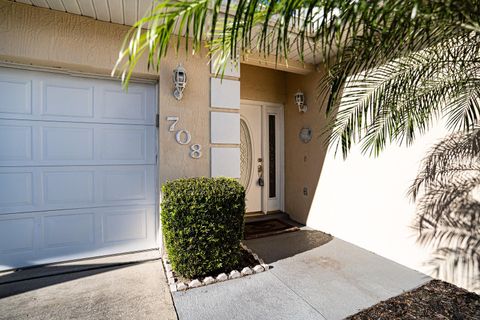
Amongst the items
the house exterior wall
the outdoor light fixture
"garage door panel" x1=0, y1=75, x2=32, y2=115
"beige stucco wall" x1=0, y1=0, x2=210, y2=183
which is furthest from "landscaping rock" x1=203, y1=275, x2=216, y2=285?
the outdoor light fixture

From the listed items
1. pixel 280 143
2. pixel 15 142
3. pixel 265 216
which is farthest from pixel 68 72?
pixel 265 216

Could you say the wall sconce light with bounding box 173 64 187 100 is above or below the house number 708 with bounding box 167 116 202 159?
above

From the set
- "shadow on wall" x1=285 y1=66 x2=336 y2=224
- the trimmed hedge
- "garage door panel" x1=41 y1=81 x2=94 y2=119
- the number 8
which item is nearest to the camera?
the trimmed hedge

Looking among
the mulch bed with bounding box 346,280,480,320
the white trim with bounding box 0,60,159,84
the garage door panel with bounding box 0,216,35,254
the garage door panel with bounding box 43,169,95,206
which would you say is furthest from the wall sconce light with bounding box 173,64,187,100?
the mulch bed with bounding box 346,280,480,320

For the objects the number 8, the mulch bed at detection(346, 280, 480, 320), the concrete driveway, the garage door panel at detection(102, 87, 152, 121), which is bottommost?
the mulch bed at detection(346, 280, 480, 320)

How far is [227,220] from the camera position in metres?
2.71

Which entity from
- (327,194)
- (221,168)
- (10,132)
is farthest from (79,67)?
(327,194)

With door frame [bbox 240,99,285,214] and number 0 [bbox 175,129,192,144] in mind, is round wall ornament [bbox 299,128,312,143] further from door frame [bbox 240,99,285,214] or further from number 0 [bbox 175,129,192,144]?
number 0 [bbox 175,129,192,144]

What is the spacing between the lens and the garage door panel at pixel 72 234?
2.88m

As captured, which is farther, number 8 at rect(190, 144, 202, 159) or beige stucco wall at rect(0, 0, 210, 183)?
number 8 at rect(190, 144, 202, 159)

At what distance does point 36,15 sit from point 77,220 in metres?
2.59

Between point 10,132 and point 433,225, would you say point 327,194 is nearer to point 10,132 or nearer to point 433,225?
point 433,225

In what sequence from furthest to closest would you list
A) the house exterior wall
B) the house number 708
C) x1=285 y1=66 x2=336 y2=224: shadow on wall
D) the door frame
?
the door frame
x1=285 y1=66 x2=336 y2=224: shadow on wall
the house number 708
the house exterior wall

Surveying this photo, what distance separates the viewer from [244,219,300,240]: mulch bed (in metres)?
4.20
